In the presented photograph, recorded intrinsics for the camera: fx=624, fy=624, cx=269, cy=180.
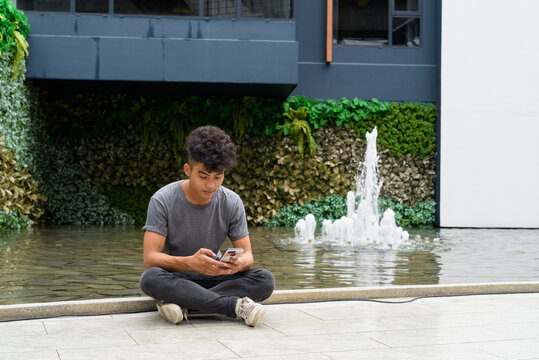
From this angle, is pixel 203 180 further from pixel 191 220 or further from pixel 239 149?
pixel 239 149

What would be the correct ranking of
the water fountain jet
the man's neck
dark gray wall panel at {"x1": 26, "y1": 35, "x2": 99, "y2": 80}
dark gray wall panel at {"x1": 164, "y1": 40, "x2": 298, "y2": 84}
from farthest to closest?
dark gray wall panel at {"x1": 164, "y1": 40, "x2": 298, "y2": 84}, dark gray wall panel at {"x1": 26, "y1": 35, "x2": 99, "y2": 80}, the water fountain jet, the man's neck

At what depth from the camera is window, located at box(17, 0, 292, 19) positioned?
14859 millimetres

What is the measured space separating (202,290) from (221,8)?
38.5ft

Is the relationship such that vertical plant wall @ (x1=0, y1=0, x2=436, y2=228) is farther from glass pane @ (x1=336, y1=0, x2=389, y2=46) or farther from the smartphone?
the smartphone

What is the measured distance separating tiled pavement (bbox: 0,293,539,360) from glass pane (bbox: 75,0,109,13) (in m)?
11.6

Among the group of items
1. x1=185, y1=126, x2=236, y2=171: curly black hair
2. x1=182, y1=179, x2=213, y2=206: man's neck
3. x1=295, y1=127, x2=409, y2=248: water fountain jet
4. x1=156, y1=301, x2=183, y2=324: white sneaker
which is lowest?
x1=295, y1=127, x2=409, y2=248: water fountain jet

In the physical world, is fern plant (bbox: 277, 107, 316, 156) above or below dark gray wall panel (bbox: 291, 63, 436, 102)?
below

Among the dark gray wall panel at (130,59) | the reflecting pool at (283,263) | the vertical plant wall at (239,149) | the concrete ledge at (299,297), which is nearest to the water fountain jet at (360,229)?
the reflecting pool at (283,263)

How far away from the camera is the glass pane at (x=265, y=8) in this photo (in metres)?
15.2

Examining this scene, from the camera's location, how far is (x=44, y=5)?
47.8 ft

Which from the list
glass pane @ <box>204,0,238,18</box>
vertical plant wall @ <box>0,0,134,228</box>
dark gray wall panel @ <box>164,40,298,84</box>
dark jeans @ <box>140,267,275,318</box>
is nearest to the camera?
dark jeans @ <box>140,267,275,318</box>

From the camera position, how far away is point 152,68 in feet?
47.6

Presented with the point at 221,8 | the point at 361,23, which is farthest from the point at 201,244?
the point at 361,23

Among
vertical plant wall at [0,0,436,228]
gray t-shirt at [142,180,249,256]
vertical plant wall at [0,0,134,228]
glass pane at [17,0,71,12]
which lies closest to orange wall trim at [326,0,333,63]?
vertical plant wall at [0,0,436,228]
